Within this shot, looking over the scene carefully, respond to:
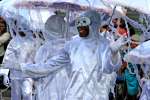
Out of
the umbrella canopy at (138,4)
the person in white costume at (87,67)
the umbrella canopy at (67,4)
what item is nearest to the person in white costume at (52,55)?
the umbrella canopy at (67,4)

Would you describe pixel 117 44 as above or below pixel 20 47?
above

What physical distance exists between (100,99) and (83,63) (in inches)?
18.4

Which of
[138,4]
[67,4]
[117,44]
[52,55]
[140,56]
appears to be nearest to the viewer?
[117,44]

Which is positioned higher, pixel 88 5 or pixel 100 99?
pixel 88 5

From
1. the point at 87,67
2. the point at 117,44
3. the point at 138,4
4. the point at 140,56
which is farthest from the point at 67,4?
the point at 117,44

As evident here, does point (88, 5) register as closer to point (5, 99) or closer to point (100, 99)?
point (100, 99)

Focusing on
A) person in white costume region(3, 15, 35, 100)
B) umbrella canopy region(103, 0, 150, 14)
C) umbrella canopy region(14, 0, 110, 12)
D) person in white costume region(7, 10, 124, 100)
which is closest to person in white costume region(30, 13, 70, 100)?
A: umbrella canopy region(14, 0, 110, 12)

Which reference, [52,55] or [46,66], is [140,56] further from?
[52,55]

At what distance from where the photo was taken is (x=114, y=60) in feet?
23.2

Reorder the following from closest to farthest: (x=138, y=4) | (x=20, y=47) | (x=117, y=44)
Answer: (x=117, y=44), (x=138, y=4), (x=20, y=47)

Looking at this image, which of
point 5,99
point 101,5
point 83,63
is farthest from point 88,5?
point 5,99

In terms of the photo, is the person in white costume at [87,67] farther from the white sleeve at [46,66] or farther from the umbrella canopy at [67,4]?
the umbrella canopy at [67,4]

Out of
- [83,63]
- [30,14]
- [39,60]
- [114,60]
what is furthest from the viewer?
[30,14]

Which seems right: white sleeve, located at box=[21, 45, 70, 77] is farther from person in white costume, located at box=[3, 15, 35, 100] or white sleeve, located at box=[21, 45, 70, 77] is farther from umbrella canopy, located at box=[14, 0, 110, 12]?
person in white costume, located at box=[3, 15, 35, 100]
